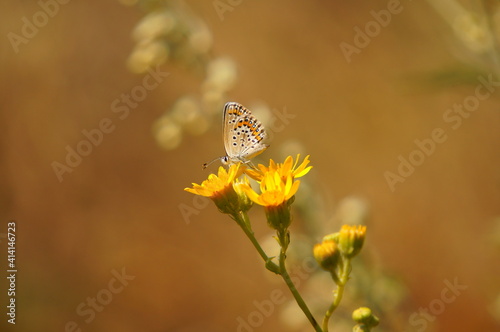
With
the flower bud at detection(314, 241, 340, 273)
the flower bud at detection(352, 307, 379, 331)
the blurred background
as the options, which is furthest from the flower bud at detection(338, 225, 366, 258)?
the blurred background

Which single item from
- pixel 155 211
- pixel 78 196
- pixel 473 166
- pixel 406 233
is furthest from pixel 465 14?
pixel 78 196

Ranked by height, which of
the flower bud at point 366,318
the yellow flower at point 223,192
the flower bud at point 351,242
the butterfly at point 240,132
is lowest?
the flower bud at point 366,318

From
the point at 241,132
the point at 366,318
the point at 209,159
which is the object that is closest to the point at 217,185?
the point at 241,132

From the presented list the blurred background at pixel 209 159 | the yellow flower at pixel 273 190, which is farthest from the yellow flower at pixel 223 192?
the blurred background at pixel 209 159

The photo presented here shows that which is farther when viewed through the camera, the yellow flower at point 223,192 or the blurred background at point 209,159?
the blurred background at point 209,159

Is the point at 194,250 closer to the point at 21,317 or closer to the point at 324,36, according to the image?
the point at 21,317

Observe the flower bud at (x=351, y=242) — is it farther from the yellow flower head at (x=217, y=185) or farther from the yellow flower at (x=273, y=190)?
the yellow flower head at (x=217, y=185)

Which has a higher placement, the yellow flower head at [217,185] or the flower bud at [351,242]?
the yellow flower head at [217,185]
